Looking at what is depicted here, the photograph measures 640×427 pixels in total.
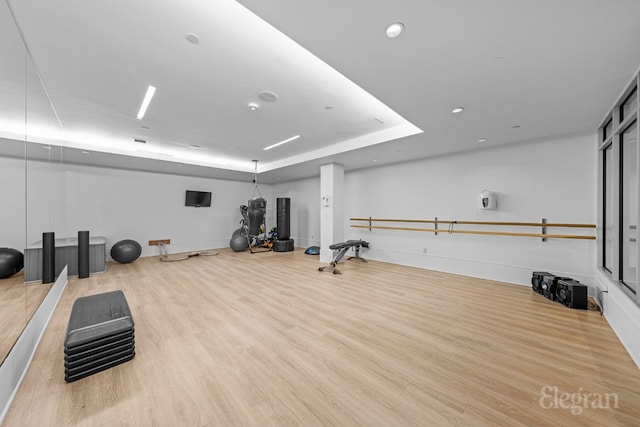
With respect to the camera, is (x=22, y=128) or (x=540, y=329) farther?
(x=540, y=329)

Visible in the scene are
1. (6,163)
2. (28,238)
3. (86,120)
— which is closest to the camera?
(6,163)

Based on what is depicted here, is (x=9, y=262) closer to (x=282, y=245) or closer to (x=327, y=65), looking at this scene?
(x=327, y=65)

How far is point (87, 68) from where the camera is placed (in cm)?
273

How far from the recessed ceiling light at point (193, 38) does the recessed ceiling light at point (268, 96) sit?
1038mm

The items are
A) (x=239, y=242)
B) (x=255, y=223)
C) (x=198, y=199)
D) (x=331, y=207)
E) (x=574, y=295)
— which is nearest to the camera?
(x=574, y=295)

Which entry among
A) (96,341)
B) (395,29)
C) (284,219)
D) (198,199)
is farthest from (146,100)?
(284,219)

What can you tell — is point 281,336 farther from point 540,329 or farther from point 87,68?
point 87,68

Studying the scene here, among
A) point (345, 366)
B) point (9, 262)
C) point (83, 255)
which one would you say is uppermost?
point (9, 262)

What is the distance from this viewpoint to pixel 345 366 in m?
2.18

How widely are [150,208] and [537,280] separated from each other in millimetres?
10022

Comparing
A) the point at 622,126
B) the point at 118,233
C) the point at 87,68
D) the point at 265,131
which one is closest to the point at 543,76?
the point at 622,126

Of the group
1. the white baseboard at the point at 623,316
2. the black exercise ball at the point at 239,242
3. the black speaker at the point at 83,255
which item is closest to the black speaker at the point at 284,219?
the black exercise ball at the point at 239,242

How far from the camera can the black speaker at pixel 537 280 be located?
4078 millimetres

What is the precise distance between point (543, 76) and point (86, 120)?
6.86 metres
